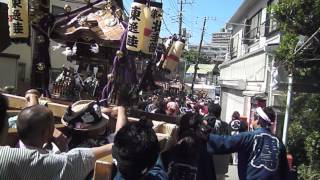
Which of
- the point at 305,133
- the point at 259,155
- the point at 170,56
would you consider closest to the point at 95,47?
the point at 170,56

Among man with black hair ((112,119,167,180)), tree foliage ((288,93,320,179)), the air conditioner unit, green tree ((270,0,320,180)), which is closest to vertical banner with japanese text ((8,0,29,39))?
green tree ((270,0,320,180))

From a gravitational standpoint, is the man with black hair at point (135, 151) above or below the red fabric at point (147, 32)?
below

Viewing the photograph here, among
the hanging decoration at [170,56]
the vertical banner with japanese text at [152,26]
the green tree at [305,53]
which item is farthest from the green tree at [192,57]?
the vertical banner with japanese text at [152,26]

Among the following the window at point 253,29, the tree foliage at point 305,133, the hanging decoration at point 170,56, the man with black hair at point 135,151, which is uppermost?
the window at point 253,29

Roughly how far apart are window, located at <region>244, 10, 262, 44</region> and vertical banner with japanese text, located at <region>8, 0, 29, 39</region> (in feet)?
49.2

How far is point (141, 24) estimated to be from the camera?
19.8 feet

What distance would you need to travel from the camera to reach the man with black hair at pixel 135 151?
2367 mm

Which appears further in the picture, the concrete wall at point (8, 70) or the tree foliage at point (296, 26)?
the concrete wall at point (8, 70)

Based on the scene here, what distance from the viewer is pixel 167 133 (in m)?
4.49

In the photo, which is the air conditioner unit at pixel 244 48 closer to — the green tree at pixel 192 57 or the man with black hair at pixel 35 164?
the man with black hair at pixel 35 164

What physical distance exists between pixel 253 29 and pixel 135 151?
20586mm

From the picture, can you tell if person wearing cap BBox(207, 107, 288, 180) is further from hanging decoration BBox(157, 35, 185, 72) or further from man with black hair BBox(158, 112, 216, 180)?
hanging decoration BBox(157, 35, 185, 72)

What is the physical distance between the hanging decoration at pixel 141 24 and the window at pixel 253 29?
1456cm

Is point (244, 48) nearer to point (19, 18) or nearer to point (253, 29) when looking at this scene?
point (253, 29)
